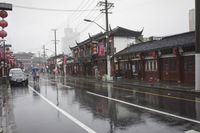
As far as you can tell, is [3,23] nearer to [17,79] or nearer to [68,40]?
[17,79]

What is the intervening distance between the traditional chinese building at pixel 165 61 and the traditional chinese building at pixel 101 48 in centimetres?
411

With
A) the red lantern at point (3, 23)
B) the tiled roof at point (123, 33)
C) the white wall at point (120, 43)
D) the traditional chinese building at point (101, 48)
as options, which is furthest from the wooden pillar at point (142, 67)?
the red lantern at point (3, 23)

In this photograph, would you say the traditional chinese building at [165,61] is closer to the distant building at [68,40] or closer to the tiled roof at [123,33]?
the tiled roof at [123,33]

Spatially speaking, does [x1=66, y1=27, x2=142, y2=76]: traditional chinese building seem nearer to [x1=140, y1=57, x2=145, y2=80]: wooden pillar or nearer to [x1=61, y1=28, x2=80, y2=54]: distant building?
[x1=140, y1=57, x2=145, y2=80]: wooden pillar

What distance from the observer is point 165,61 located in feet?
90.2

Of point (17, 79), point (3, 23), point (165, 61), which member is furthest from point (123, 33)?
point (3, 23)

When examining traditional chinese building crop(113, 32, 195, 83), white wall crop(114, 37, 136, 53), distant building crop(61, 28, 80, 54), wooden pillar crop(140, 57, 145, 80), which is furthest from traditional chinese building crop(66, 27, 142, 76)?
distant building crop(61, 28, 80, 54)

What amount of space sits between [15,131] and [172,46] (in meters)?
18.8

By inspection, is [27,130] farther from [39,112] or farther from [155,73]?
[155,73]

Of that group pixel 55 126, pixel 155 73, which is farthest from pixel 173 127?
pixel 155 73

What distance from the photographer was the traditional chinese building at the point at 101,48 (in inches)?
1676

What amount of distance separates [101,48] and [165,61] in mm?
17023

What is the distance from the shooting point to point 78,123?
9477 millimetres

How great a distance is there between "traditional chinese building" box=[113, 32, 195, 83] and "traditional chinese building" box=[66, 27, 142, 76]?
411 cm
